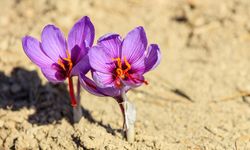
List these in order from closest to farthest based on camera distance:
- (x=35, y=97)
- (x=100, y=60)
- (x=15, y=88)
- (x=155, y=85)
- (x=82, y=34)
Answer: (x=100, y=60), (x=82, y=34), (x=35, y=97), (x=15, y=88), (x=155, y=85)

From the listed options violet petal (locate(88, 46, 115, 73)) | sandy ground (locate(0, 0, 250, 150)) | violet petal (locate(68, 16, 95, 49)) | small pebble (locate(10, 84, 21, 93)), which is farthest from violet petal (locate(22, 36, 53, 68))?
small pebble (locate(10, 84, 21, 93))

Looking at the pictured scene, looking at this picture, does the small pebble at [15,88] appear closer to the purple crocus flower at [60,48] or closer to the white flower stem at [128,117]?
the purple crocus flower at [60,48]

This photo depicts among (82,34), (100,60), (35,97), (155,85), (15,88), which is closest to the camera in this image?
(100,60)

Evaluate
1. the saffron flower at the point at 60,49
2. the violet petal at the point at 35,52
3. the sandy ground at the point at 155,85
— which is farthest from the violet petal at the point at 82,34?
the sandy ground at the point at 155,85

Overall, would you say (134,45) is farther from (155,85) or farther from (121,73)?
(155,85)

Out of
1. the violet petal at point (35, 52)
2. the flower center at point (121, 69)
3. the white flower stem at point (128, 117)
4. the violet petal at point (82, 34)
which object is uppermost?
the violet petal at point (82, 34)

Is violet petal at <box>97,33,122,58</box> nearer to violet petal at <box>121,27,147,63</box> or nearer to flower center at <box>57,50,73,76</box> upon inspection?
violet petal at <box>121,27,147,63</box>

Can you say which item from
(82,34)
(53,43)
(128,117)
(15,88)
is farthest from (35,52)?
(15,88)

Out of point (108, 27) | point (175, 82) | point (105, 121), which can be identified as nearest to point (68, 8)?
point (108, 27)
